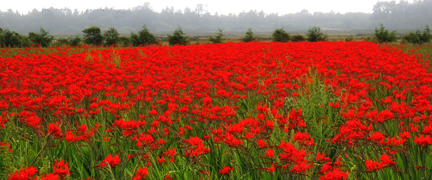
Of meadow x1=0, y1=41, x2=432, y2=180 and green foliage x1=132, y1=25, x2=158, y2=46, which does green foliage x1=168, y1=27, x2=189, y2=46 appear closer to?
green foliage x1=132, y1=25, x2=158, y2=46

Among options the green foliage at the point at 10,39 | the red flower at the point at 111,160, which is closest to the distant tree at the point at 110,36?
the green foliage at the point at 10,39

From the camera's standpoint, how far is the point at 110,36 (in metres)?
29.3

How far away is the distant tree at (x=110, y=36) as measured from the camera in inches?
1134

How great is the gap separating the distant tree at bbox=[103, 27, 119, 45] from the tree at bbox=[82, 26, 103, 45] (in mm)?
2221

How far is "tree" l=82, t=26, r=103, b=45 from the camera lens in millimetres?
31298

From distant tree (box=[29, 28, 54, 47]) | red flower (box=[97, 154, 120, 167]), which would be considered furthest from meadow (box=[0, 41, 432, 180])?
distant tree (box=[29, 28, 54, 47])

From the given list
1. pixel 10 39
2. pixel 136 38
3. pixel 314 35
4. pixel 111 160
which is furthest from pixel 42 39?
pixel 314 35

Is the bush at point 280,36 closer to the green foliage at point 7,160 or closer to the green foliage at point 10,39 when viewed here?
the green foliage at point 10,39

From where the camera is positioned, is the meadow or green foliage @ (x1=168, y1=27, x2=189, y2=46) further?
green foliage @ (x1=168, y1=27, x2=189, y2=46)

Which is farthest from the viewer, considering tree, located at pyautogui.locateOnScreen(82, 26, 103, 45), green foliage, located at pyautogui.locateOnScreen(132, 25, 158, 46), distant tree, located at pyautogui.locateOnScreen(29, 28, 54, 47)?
tree, located at pyautogui.locateOnScreen(82, 26, 103, 45)

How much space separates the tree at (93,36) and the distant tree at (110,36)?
2.22 m

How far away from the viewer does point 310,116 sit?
4238 mm

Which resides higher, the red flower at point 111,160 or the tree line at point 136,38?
the tree line at point 136,38

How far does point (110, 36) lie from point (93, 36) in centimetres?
365
